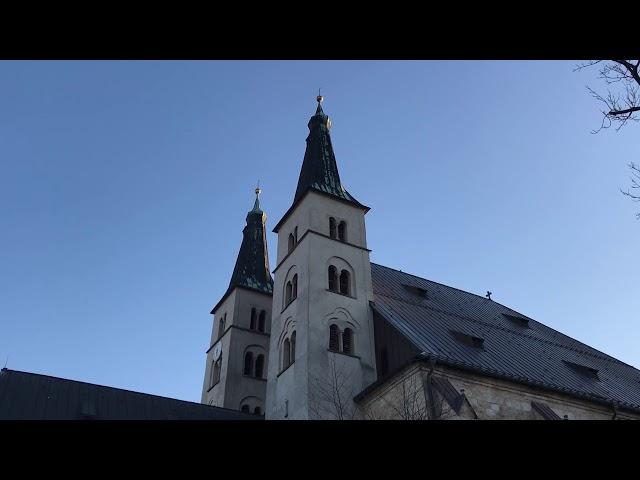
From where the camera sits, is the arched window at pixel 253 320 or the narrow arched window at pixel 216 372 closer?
the narrow arched window at pixel 216 372

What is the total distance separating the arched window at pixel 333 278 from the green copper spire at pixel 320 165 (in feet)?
15.2

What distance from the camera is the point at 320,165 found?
33531mm

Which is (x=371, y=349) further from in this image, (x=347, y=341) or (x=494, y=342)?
(x=494, y=342)

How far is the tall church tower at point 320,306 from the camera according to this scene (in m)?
24.3

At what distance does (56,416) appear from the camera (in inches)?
900

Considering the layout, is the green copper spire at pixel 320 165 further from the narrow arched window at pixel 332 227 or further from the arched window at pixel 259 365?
the arched window at pixel 259 365

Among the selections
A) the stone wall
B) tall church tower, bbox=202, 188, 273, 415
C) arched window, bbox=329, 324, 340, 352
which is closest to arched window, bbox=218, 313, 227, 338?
tall church tower, bbox=202, 188, 273, 415

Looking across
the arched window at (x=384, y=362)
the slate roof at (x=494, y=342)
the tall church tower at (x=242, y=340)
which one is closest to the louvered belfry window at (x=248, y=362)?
the tall church tower at (x=242, y=340)

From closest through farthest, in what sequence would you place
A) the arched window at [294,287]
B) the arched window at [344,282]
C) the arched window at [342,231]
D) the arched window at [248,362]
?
the arched window at [344,282] < the arched window at [294,287] < the arched window at [342,231] < the arched window at [248,362]

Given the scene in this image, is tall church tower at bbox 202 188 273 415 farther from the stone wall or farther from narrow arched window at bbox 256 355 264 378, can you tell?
the stone wall

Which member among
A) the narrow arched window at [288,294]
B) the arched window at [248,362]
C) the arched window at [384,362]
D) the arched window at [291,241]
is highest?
the arched window at [291,241]
